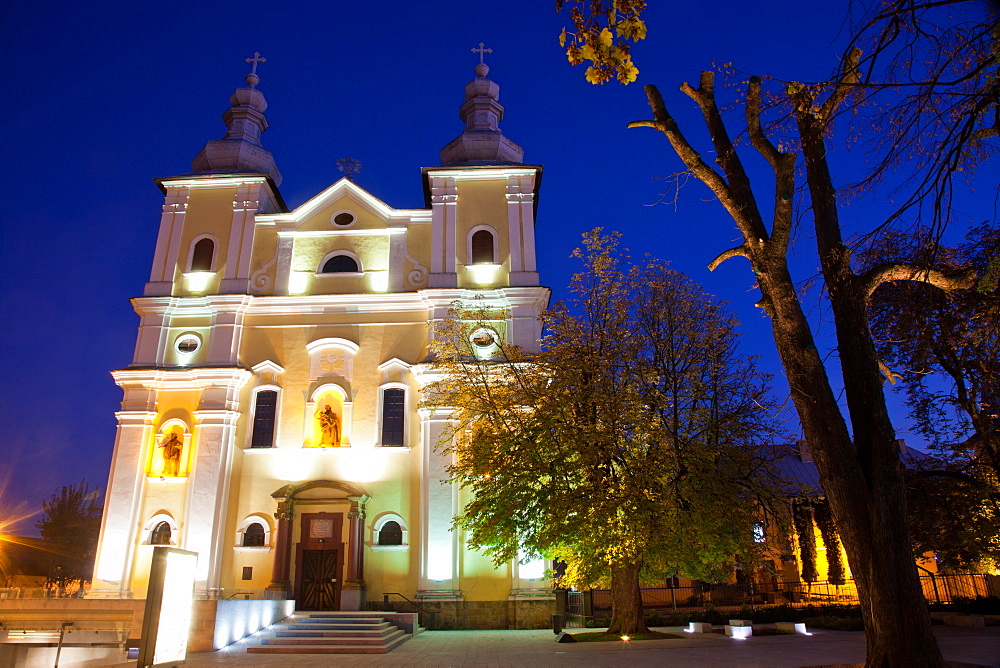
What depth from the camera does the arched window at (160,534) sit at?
70.0 ft

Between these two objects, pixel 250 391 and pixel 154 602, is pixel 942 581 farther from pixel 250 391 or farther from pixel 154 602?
pixel 154 602

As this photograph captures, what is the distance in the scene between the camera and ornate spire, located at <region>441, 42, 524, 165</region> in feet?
87.0

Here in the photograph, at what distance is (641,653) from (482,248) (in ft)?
51.1

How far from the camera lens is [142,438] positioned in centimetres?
2227

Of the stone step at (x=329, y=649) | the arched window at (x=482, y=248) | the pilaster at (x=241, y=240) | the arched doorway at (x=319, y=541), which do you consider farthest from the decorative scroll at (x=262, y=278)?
the stone step at (x=329, y=649)

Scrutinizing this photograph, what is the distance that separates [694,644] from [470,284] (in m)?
13.9

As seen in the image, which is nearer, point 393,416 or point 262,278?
point 393,416

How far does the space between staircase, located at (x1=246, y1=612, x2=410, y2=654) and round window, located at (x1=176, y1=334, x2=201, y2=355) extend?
9.90 m

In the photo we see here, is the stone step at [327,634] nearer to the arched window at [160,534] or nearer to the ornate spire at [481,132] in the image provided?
the arched window at [160,534]

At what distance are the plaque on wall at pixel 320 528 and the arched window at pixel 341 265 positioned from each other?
8.41 metres

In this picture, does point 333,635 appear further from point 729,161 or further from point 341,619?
point 729,161

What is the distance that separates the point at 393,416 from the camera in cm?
2264

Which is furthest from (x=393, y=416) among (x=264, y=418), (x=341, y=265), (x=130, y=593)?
(x=130, y=593)

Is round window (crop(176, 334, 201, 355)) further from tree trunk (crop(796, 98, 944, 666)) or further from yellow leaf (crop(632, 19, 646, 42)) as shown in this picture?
yellow leaf (crop(632, 19, 646, 42))
